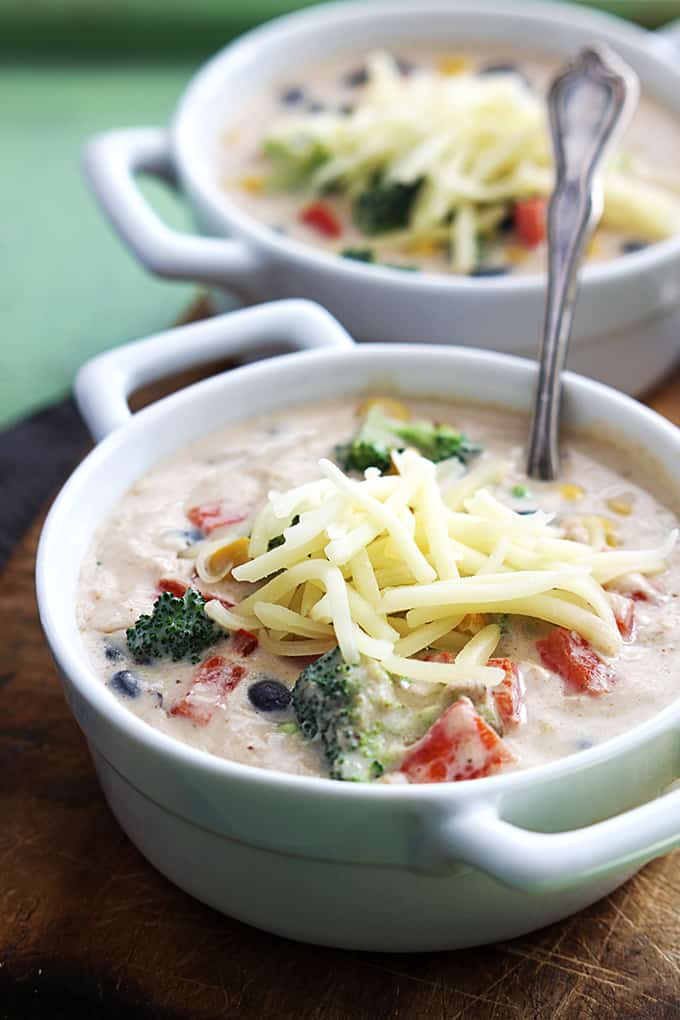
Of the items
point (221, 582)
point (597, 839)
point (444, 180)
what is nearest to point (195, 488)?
point (221, 582)


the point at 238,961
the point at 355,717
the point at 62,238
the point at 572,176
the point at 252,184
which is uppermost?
the point at 572,176

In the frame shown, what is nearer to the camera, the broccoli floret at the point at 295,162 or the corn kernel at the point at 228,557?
the corn kernel at the point at 228,557

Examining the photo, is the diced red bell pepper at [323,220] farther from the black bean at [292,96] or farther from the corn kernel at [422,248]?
the black bean at [292,96]

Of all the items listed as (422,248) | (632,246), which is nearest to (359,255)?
(422,248)

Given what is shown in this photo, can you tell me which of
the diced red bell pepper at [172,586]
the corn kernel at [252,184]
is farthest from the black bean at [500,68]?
the diced red bell pepper at [172,586]

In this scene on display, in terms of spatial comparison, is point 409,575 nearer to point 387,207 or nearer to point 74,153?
point 387,207

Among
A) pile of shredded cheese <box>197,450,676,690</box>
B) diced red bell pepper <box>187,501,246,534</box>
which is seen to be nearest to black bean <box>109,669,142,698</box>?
pile of shredded cheese <box>197,450,676,690</box>
